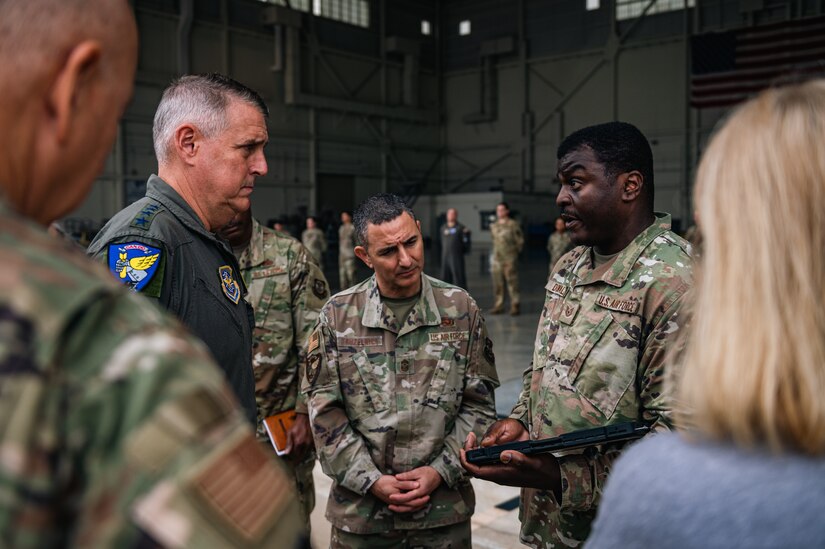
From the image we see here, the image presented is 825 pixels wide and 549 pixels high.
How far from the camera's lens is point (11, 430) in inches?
21.2

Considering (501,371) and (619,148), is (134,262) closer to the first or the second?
(619,148)

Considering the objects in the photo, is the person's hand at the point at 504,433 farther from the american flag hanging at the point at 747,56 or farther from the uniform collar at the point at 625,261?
the american flag hanging at the point at 747,56

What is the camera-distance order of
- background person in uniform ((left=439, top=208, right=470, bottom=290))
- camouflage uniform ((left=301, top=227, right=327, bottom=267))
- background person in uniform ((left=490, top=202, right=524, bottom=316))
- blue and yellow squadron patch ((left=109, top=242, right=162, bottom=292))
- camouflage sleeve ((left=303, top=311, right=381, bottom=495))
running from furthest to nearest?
camouflage uniform ((left=301, top=227, right=327, bottom=267)) < background person in uniform ((left=439, top=208, right=470, bottom=290)) < background person in uniform ((left=490, top=202, right=524, bottom=316)) < camouflage sleeve ((left=303, top=311, right=381, bottom=495)) < blue and yellow squadron patch ((left=109, top=242, right=162, bottom=292))

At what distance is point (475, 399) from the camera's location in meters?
2.44

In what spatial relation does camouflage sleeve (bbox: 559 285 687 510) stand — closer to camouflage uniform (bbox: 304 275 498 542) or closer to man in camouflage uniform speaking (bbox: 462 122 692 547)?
man in camouflage uniform speaking (bbox: 462 122 692 547)

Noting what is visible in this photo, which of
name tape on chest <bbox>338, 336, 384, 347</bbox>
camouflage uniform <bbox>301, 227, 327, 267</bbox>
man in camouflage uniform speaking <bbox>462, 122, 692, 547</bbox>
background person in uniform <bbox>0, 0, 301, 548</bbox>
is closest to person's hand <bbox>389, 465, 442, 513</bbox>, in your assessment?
man in camouflage uniform speaking <bbox>462, 122, 692, 547</bbox>

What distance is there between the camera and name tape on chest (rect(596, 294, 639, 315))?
192 cm

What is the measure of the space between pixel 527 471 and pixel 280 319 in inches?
62.7

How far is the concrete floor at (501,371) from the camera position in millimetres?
3414

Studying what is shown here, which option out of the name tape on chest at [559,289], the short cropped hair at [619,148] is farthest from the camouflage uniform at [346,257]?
the short cropped hair at [619,148]

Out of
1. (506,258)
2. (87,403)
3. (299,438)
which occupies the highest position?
(87,403)

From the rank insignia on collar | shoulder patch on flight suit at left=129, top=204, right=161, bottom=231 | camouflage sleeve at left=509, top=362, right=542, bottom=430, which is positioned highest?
shoulder patch on flight suit at left=129, top=204, right=161, bottom=231

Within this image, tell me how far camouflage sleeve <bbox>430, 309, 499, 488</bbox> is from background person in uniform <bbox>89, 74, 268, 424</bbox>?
0.69m

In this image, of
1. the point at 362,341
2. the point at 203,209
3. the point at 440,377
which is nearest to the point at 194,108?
the point at 203,209
